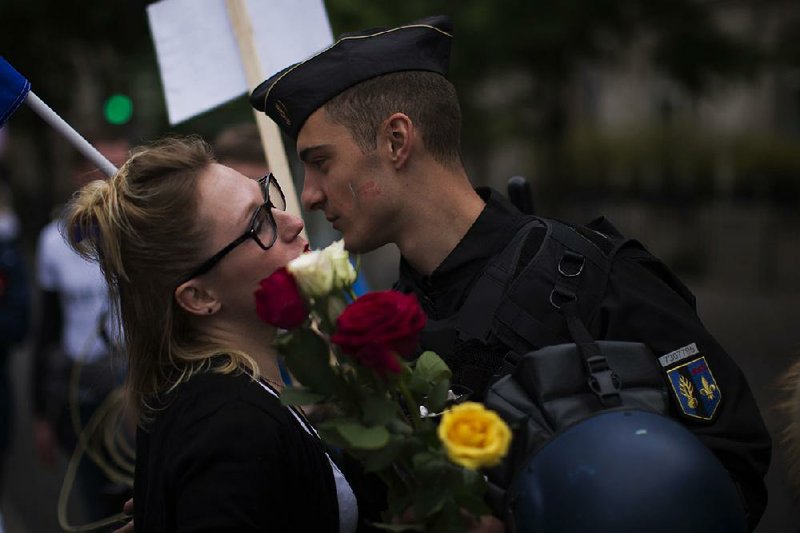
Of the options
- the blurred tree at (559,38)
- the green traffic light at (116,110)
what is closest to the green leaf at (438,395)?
the green traffic light at (116,110)

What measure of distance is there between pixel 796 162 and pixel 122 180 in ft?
44.8

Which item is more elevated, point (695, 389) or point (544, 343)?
point (544, 343)

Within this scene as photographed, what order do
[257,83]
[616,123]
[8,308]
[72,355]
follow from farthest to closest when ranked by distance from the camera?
[616,123] → [8,308] → [72,355] → [257,83]

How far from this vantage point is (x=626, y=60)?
10.6 meters

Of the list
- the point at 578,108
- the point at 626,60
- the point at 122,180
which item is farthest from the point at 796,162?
the point at 122,180

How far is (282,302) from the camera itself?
1.59 metres

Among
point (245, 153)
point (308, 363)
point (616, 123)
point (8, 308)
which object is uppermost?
point (308, 363)

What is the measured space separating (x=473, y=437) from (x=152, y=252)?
0.91m

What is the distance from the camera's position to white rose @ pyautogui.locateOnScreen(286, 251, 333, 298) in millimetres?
1599

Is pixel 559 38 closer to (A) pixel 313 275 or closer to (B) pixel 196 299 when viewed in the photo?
(B) pixel 196 299

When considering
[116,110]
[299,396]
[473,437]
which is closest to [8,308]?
[116,110]

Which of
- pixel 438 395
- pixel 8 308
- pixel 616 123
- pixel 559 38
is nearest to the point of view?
pixel 438 395

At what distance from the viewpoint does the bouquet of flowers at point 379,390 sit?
1.52 m

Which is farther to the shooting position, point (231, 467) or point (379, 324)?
point (231, 467)
